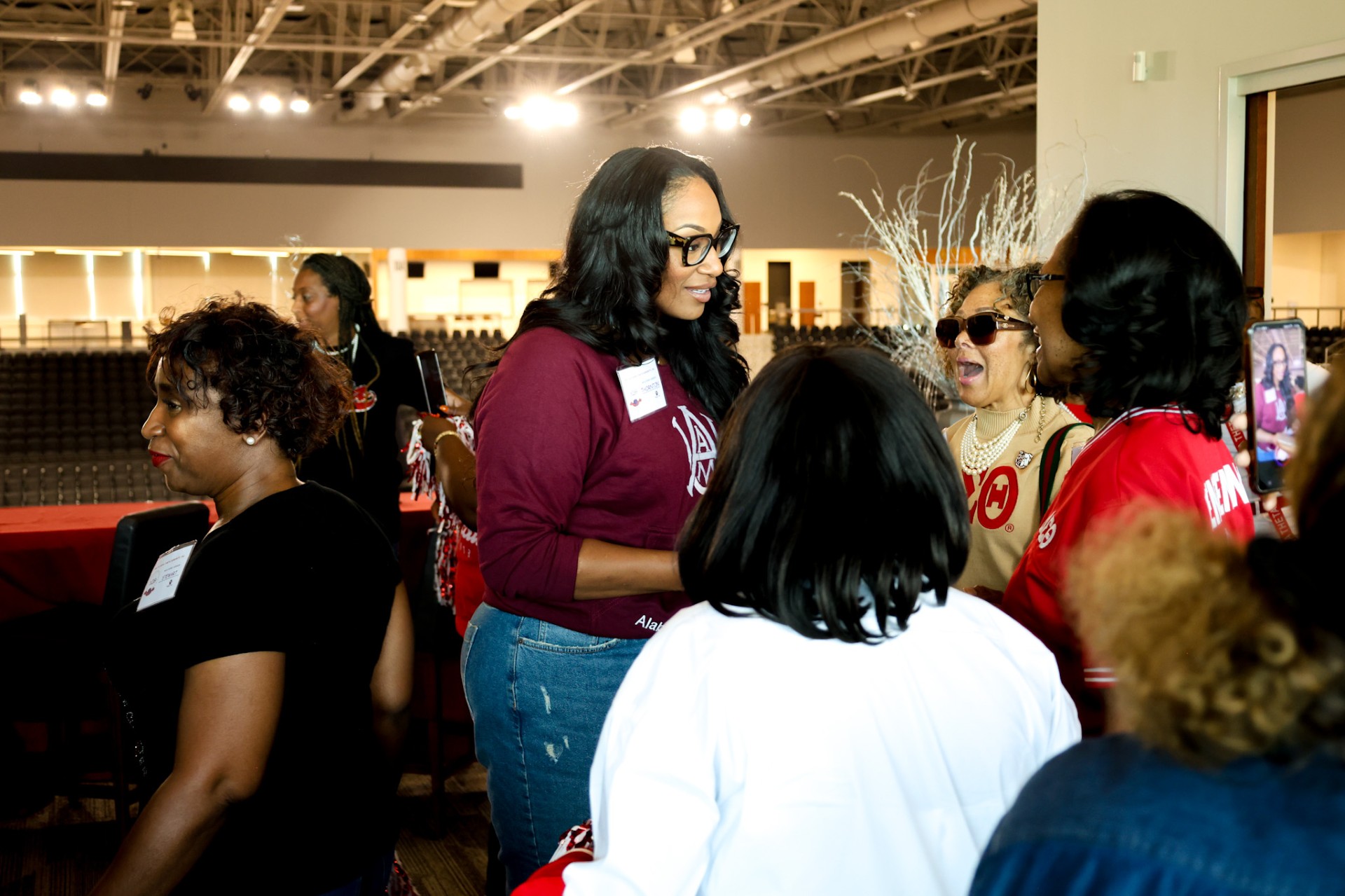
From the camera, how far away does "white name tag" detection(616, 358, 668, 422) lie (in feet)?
4.95

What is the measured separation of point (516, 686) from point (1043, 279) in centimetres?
85

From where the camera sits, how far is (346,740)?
1.54 meters

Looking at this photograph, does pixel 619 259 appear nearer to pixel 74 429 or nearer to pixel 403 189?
pixel 74 429

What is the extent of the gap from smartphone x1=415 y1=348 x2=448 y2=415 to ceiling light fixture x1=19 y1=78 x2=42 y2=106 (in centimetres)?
1500

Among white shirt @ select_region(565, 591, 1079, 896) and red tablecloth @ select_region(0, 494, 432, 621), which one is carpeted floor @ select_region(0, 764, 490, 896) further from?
white shirt @ select_region(565, 591, 1079, 896)

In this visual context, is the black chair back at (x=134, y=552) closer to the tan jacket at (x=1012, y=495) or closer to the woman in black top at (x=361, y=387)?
the woman in black top at (x=361, y=387)

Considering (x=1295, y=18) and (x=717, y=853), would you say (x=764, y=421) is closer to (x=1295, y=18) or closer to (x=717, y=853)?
(x=717, y=853)

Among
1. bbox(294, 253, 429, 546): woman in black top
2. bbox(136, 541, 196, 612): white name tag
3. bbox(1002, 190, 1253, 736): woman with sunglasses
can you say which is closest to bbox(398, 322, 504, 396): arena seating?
bbox(294, 253, 429, 546): woman in black top

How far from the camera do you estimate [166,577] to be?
1.51m

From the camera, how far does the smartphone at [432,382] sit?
2775mm

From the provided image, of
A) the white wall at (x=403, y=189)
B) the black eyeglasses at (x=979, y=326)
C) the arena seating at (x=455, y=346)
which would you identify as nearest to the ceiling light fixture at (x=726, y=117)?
the white wall at (x=403, y=189)

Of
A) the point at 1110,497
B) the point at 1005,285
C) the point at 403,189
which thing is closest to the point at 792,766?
the point at 1110,497

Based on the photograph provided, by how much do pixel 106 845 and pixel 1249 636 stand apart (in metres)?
3.65

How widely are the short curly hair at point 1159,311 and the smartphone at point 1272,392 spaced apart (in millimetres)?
74
